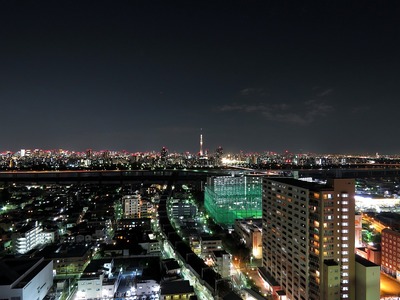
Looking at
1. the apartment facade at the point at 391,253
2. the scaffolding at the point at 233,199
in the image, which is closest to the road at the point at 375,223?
the apartment facade at the point at 391,253

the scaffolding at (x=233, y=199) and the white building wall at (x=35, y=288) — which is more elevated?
the scaffolding at (x=233, y=199)

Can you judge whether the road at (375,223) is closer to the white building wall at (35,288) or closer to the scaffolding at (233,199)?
the scaffolding at (233,199)

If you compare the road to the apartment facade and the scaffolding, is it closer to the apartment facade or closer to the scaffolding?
the apartment facade

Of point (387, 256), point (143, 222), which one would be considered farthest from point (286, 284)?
point (143, 222)

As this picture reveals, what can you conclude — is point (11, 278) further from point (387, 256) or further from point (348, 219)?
point (387, 256)

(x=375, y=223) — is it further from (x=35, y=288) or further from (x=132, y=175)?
(x=132, y=175)

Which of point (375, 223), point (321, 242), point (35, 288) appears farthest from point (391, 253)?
point (35, 288)
